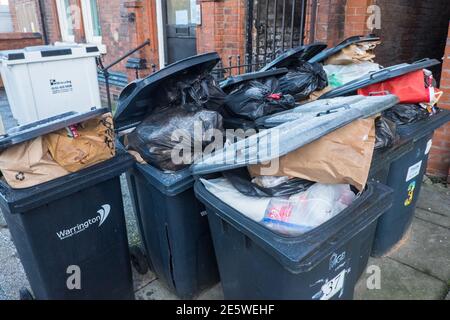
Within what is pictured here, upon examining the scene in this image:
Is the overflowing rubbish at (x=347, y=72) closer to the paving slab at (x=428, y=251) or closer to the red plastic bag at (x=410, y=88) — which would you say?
the red plastic bag at (x=410, y=88)

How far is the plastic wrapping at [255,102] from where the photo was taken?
2.23m

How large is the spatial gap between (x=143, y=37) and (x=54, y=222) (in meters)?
5.16

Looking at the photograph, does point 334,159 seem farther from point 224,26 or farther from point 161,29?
point 161,29

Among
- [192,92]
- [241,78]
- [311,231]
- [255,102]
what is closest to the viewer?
[311,231]

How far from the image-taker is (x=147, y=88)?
1924 millimetres

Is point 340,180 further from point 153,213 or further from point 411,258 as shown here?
point 411,258

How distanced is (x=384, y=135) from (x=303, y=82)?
2.79 ft

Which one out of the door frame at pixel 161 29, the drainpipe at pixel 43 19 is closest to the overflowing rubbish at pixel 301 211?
the door frame at pixel 161 29

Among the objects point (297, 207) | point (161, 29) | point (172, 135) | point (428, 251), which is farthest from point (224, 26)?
point (297, 207)

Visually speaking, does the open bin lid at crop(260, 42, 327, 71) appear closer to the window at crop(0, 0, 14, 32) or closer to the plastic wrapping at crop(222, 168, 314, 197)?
the plastic wrapping at crop(222, 168, 314, 197)

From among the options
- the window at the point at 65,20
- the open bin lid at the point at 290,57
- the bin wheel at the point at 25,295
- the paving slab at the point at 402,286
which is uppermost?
the window at the point at 65,20

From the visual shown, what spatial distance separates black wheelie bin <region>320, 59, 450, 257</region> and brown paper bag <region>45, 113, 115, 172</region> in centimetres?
149

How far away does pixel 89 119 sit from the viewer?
5.91ft

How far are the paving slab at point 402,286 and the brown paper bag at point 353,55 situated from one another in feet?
5.64
